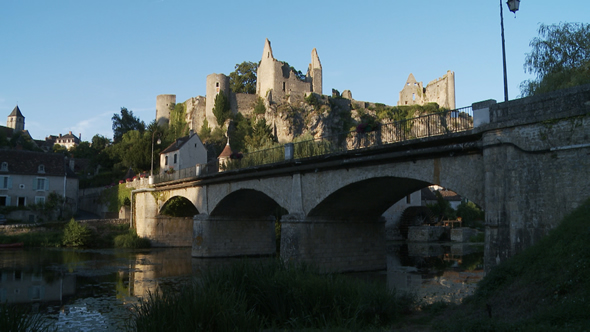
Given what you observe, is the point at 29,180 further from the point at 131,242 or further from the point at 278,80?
the point at 278,80

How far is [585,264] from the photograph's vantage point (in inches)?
314

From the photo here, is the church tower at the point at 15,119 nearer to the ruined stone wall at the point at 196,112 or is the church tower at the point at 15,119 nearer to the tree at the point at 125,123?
the tree at the point at 125,123

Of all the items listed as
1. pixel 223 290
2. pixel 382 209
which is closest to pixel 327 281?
A: pixel 223 290

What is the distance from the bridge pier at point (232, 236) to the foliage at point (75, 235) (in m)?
11.2

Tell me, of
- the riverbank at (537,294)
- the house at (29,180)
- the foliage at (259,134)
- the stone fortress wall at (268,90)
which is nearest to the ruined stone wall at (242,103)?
the stone fortress wall at (268,90)

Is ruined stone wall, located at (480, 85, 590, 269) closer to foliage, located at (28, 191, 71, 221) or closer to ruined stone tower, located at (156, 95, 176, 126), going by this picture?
foliage, located at (28, 191, 71, 221)

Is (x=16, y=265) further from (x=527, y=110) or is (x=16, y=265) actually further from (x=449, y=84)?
(x=449, y=84)

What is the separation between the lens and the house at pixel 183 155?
141 feet

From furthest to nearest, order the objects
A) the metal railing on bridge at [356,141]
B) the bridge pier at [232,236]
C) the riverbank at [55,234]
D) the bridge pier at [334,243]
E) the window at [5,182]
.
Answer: the window at [5,182]
the riverbank at [55,234]
the bridge pier at [232,236]
the bridge pier at [334,243]
the metal railing on bridge at [356,141]

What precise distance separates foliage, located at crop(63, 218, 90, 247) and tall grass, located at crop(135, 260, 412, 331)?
27608 millimetres

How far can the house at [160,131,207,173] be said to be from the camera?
A: 43031 mm

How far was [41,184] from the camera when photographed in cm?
4475

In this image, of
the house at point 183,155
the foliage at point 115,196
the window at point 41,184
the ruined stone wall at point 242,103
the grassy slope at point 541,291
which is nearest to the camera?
the grassy slope at point 541,291

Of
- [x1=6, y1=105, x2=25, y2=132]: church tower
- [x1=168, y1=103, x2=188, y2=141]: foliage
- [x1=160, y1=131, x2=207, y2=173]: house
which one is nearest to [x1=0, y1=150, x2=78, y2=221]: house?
[x1=160, y1=131, x2=207, y2=173]: house
